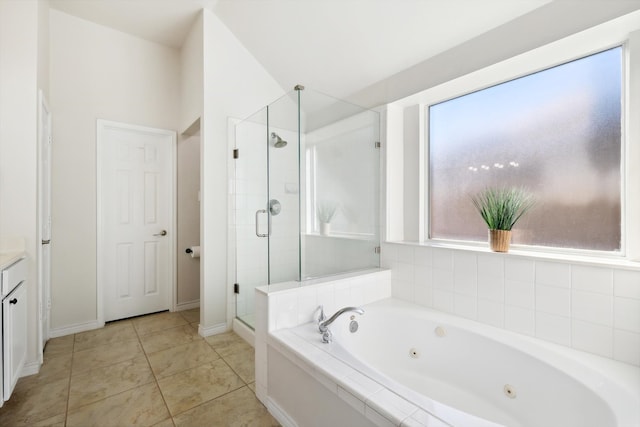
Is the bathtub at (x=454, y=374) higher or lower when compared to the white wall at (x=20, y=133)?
lower

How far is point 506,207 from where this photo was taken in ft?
5.87

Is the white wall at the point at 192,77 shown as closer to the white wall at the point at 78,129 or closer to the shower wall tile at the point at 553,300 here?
the white wall at the point at 78,129

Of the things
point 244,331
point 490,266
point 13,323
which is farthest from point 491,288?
point 13,323

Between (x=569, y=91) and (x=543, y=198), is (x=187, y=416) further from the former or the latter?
(x=569, y=91)

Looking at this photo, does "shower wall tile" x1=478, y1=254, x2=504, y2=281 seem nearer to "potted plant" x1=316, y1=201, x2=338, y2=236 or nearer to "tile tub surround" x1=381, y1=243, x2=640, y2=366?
"tile tub surround" x1=381, y1=243, x2=640, y2=366

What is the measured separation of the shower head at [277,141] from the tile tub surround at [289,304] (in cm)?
102

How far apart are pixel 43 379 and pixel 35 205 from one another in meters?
1.16

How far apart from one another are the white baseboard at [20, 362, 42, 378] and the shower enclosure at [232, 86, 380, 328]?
1436 millimetres

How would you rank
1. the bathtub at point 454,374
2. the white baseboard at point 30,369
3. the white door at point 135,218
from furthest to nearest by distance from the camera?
the white door at point 135,218 < the white baseboard at point 30,369 < the bathtub at point 454,374

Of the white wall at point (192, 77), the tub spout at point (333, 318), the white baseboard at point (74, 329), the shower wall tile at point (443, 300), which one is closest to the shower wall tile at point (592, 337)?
the shower wall tile at point (443, 300)

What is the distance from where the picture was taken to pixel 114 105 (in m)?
2.94

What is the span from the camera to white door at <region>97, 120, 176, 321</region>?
295 cm

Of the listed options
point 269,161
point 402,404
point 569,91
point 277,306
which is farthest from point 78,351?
point 569,91

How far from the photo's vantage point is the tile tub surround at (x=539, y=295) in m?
1.38
